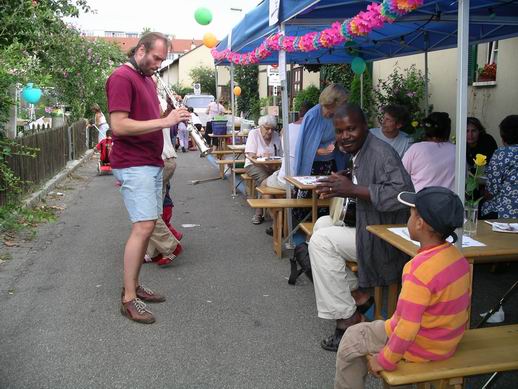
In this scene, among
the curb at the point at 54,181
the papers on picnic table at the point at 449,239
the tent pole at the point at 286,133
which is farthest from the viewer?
the curb at the point at 54,181

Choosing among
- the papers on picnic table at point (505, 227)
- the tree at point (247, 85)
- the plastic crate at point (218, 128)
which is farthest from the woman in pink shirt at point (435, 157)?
the tree at point (247, 85)

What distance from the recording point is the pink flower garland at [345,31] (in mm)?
3816

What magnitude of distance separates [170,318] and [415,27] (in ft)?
16.7

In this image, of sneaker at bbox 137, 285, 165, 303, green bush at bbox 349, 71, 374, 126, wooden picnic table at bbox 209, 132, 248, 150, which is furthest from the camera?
green bush at bbox 349, 71, 374, 126

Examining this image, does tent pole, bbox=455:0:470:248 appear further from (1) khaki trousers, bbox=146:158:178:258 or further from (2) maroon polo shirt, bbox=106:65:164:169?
(1) khaki trousers, bbox=146:158:178:258

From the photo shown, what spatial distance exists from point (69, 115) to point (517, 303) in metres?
14.8

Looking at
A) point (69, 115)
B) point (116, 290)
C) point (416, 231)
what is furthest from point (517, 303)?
point (69, 115)

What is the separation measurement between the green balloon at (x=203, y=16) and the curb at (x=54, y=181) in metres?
4.17

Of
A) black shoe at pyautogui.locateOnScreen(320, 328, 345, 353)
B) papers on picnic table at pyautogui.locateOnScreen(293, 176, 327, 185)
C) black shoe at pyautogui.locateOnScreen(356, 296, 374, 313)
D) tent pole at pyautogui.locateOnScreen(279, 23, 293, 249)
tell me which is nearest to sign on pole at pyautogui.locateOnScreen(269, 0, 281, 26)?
tent pole at pyautogui.locateOnScreen(279, 23, 293, 249)

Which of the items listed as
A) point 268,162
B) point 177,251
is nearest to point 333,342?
point 177,251

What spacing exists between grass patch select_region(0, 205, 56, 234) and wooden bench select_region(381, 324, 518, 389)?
569 centimetres

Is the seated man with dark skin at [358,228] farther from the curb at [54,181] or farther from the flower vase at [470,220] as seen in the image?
the curb at [54,181]

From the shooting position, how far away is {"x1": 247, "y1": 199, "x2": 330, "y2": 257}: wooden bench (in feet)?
17.8

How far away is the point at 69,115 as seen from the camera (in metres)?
16.5
